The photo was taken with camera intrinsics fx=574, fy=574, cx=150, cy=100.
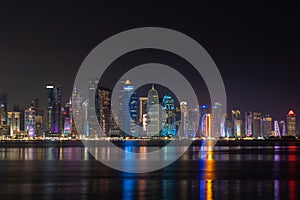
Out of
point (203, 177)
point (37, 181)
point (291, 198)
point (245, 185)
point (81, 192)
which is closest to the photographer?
point (291, 198)

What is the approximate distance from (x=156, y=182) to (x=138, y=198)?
8.24 metres

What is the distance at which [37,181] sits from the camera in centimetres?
3759

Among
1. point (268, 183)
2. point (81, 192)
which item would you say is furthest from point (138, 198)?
point (268, 183)

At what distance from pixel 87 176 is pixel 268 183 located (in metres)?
13.0

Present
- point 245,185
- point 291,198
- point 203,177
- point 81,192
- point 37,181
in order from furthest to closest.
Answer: point 203,177
point 37,181
point 245,185
point 81,192
point 291,198

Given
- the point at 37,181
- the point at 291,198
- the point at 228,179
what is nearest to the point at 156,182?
the point at 228,179

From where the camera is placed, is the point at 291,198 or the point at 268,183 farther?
the point at 268,183

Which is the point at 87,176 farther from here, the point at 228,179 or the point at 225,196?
the point at 225,196

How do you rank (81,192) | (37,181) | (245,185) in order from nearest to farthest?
(81,192), (245,185), (37,181)

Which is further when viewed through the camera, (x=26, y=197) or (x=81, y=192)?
(x=81, y=192)

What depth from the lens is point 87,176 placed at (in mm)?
41219

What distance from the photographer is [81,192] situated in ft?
102

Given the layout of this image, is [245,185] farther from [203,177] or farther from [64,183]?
[64,183]

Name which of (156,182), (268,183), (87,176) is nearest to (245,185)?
(268,183)
